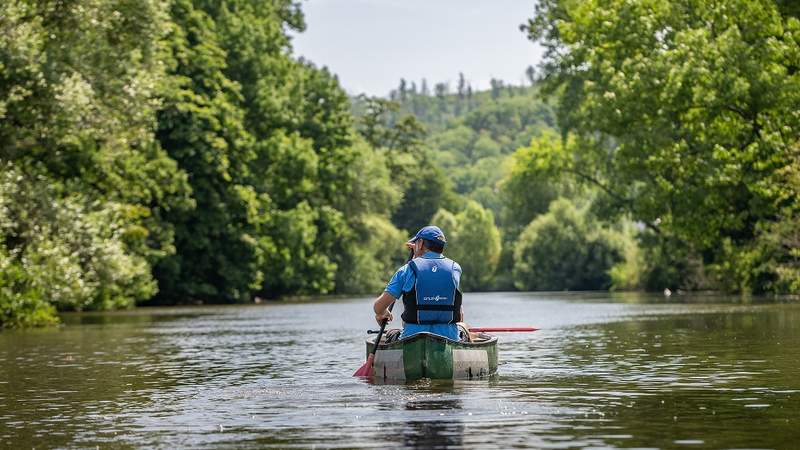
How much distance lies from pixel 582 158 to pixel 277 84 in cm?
1950

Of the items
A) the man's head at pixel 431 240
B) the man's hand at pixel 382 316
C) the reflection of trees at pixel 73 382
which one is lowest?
the reflection of trees at pixel 73 382

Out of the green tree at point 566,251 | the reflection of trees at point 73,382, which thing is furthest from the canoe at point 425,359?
the green tree at point 566,251

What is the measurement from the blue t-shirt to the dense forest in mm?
24064

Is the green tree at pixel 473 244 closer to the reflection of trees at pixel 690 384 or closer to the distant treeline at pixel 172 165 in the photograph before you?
the distant treeline at pixel 172 165

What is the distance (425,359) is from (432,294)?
96 centimetres

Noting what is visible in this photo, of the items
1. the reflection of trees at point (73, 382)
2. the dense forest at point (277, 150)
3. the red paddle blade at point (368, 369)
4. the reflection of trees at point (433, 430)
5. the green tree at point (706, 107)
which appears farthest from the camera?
the green tree at point (706, 107)

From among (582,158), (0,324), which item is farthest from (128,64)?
(582,158)

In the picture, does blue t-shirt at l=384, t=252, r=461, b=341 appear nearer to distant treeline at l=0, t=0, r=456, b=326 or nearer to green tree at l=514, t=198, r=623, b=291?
distant treeline at l=0, t=0, r=456, b=326

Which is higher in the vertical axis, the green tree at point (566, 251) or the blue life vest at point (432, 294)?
the green tree at point (566, 251)

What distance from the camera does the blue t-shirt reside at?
67.8 ft

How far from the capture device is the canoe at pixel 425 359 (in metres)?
20.6

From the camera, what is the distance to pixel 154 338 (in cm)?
3919

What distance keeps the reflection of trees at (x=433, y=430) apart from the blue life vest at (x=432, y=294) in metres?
3.48

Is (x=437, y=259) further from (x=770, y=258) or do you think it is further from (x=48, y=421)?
(x=770, y=258)
